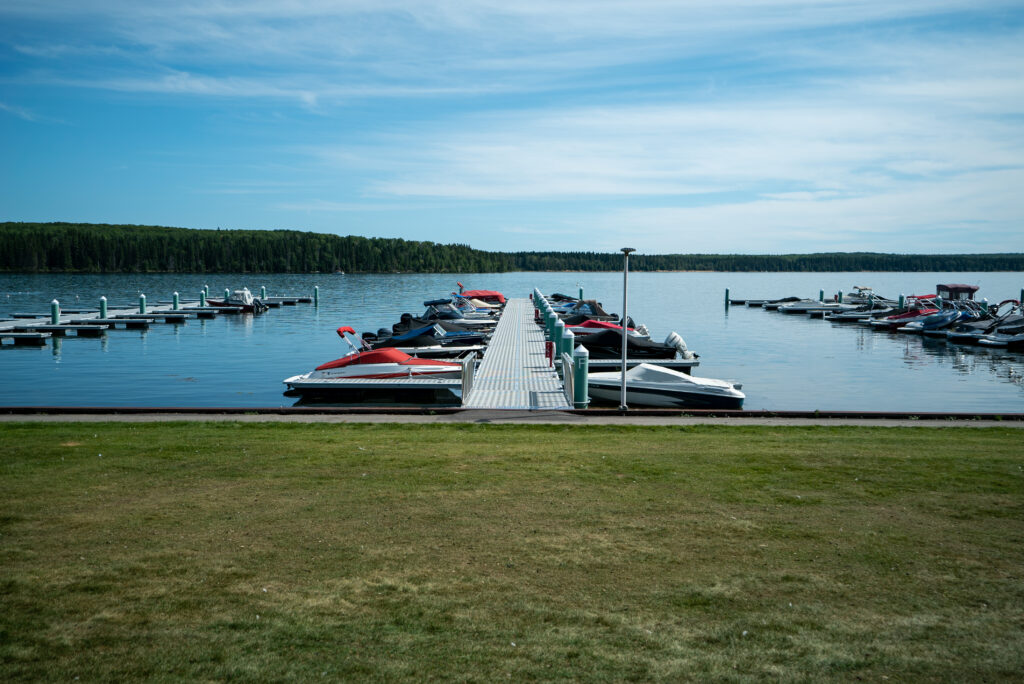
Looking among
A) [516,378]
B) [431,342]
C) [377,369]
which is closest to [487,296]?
[431,342]

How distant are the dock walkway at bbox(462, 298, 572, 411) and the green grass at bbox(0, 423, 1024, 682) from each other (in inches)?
283

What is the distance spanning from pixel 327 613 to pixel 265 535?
1.80 metres

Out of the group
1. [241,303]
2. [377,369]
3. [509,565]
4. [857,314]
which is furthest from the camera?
[241,303]

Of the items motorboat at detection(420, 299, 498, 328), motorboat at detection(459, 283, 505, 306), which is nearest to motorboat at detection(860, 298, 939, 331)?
motorboat at detection(459, 283, 505, 306)

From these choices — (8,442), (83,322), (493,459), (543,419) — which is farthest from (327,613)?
(83,322)

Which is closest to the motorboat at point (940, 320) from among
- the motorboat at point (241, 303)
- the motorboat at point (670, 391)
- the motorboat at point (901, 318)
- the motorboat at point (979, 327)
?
the motorboat at point (979, 327)

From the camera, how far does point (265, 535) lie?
6941 millimetres

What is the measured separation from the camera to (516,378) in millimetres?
22656

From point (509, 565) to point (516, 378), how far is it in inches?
646

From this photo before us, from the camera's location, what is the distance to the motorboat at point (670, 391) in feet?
67.2

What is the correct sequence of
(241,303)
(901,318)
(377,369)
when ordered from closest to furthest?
1. (377,369)
2. (901,318)
3. (241,303)

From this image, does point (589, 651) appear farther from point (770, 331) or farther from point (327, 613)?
point (770, 331)

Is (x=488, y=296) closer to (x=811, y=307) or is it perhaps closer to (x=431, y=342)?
(x=811, y=307)

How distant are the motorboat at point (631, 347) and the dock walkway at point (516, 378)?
1.89m
